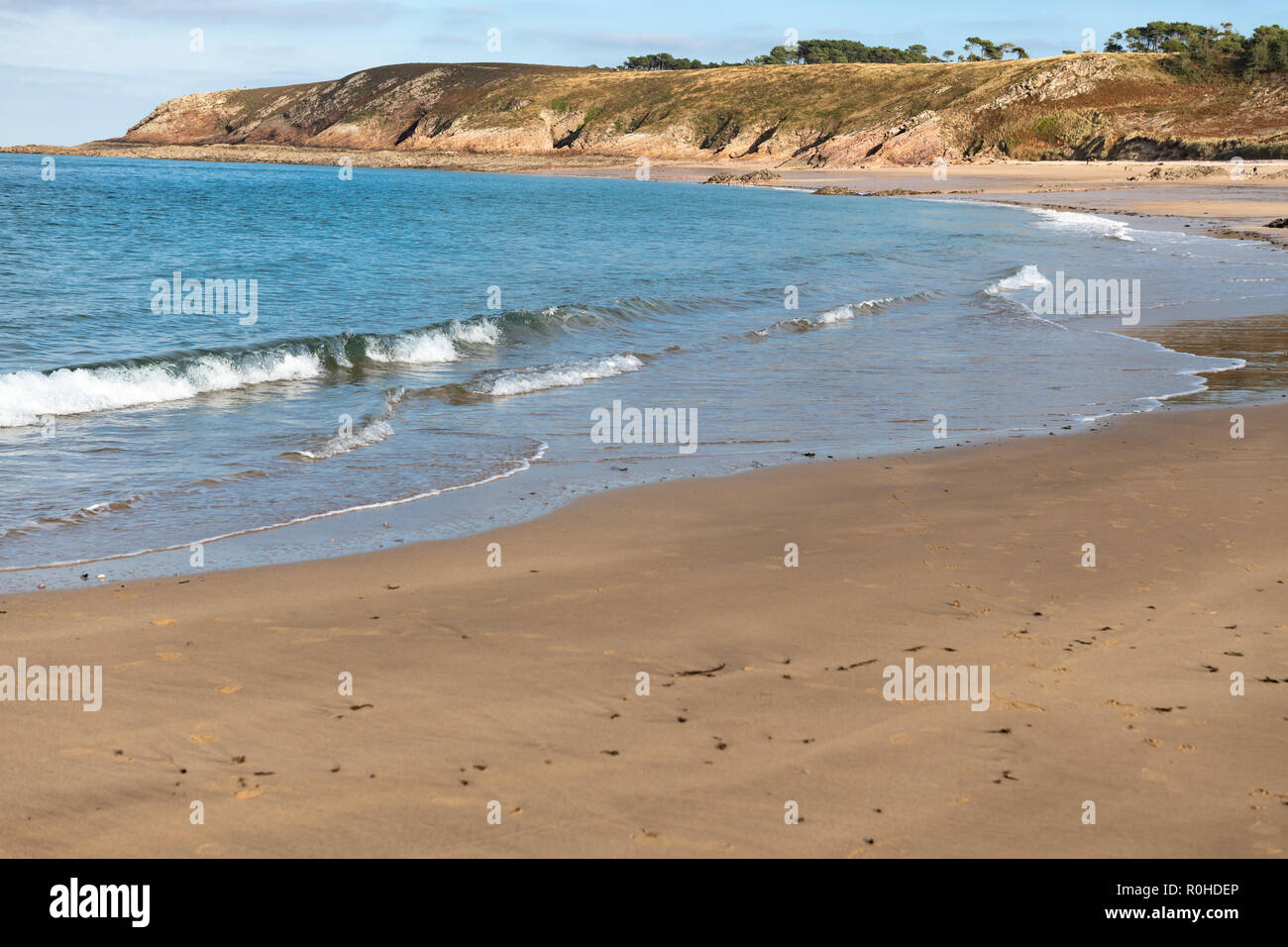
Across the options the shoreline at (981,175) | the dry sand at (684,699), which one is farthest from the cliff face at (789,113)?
the dry sand at (684,699)

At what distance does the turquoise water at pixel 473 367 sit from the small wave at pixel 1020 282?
153mm

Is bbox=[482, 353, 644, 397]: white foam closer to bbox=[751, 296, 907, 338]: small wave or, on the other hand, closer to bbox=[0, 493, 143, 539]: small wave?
bbox=[751, 296, 907, 338]: small wave

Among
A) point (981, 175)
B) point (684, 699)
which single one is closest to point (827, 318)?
point (684, 699)

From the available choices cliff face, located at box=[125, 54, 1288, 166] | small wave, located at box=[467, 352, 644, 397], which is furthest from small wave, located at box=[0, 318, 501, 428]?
cliff face, located at box=[125, 54, 1288, 166]

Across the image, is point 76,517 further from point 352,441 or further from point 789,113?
point 789,113

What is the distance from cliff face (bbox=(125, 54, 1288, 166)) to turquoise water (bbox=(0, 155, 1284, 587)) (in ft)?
189

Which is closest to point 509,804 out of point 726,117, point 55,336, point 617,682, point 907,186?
point 617,682

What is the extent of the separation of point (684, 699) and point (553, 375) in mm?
9578

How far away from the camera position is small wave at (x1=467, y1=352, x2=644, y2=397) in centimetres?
1305

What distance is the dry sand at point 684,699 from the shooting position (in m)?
3.69

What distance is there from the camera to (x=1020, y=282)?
23312 millimetres
